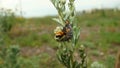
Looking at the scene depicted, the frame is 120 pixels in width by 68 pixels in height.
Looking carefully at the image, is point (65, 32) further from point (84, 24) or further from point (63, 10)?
point (84, 24)

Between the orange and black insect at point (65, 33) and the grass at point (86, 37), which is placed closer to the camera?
the orange and black insect at point (65, 33)

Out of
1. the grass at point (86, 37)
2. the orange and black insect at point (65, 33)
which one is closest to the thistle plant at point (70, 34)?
the orange and black insect at point (65, 33)

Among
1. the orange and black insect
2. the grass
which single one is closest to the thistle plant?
the orange and black insect

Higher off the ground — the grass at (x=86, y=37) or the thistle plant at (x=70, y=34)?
the thistle plant at (x=70, y=34)

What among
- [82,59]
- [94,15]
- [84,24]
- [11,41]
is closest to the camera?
[82,59]

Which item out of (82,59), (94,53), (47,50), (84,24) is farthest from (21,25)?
A: (82,59)

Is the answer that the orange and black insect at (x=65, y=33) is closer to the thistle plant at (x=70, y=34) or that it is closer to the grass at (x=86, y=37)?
the thistle plant at (x=70, y=34)

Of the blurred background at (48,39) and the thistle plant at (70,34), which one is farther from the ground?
the thistle plant at (70,34)

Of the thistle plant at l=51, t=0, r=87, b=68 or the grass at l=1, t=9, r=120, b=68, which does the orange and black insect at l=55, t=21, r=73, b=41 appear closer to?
the thistle plant at l=51, t=0, r=87, b=68
